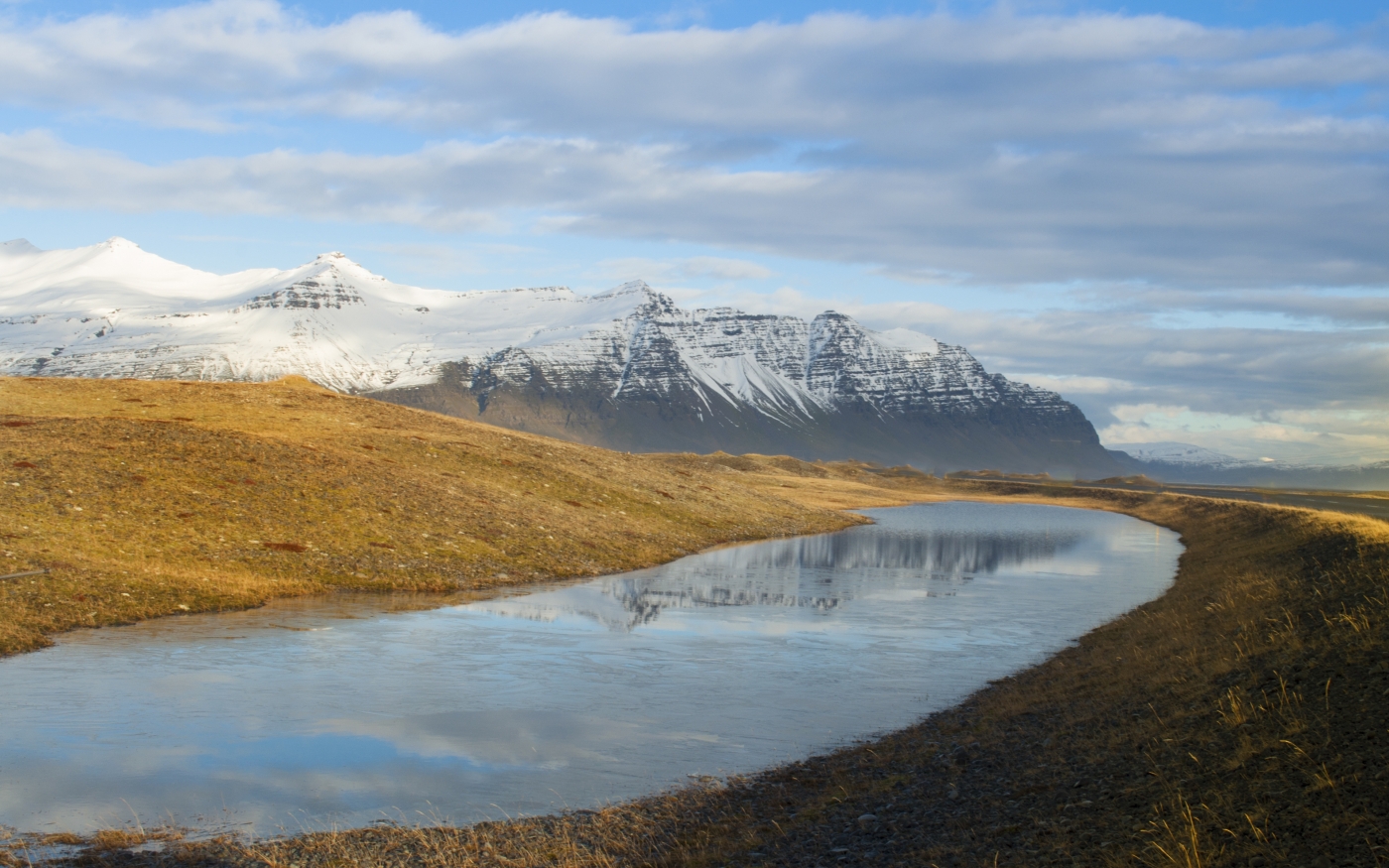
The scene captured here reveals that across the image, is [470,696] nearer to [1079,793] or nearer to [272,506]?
[1079,793]

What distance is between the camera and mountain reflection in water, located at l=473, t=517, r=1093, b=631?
42.2 m

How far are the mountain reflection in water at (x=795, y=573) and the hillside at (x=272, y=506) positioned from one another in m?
3.86

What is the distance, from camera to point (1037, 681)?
28125 mm

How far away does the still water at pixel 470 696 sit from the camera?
60.7 ft

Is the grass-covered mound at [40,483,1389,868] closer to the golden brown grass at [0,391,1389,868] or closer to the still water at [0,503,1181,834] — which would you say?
the golden brown grass at [0,391,1389,868]

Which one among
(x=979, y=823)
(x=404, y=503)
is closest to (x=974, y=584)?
(x=404, y=503)

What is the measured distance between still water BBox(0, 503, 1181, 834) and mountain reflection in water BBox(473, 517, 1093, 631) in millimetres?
378

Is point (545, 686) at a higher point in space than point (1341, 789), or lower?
lower

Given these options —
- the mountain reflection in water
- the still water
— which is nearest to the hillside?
the still water

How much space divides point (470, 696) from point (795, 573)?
111 feet

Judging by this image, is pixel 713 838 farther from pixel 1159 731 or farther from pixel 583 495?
pixel 583 495

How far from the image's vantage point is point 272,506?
4903 centimetres

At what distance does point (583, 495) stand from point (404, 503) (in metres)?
18.8

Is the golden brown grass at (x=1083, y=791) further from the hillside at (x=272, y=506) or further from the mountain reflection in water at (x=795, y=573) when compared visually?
the hillside at (x=272, y=506)
